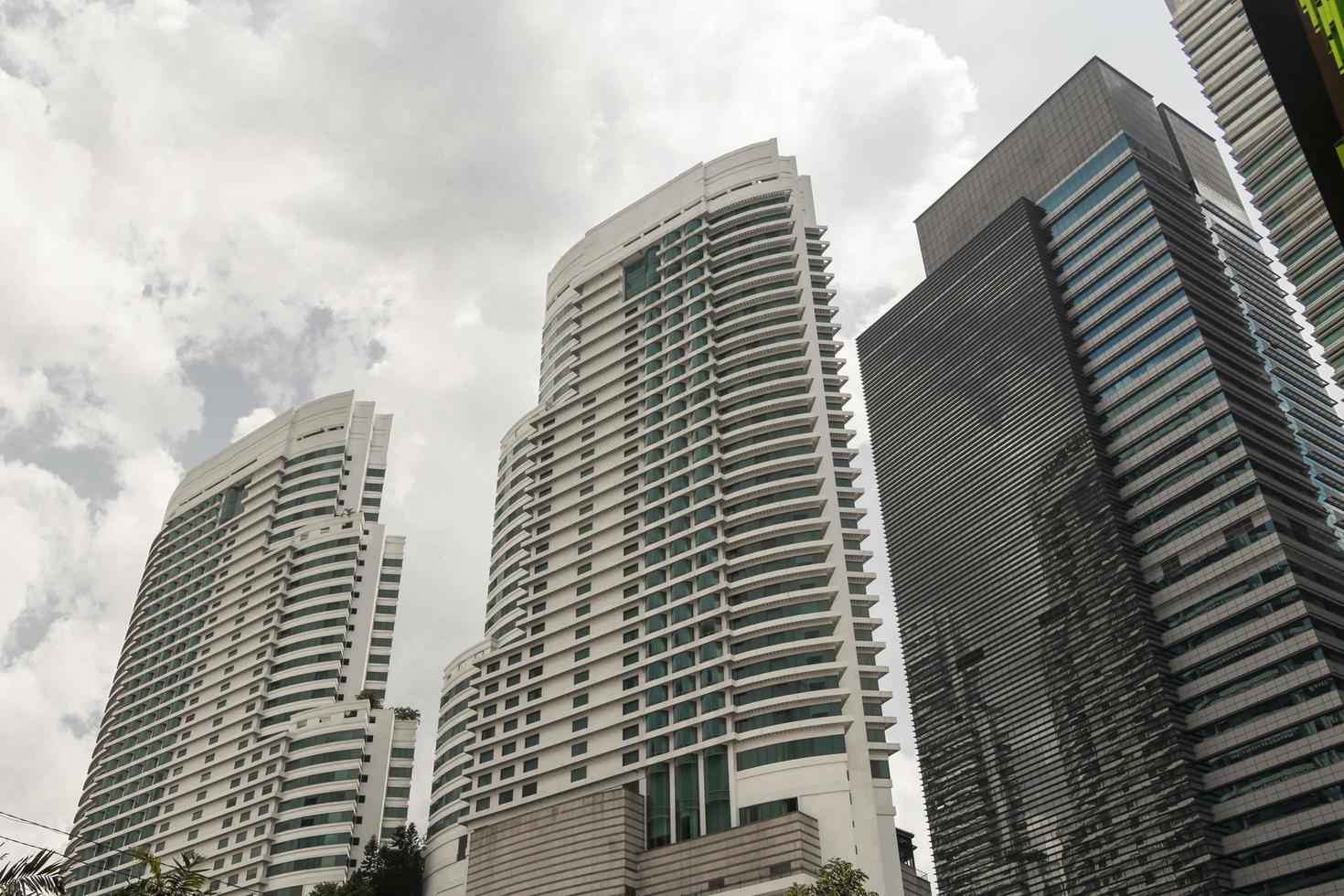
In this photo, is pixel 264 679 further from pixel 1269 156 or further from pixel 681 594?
pixel 1269 156

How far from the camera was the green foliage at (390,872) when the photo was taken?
362ft

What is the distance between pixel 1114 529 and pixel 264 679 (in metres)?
108

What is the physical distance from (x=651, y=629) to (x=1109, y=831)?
55.5 metres

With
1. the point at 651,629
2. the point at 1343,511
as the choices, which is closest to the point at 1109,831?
the point at 1343,511

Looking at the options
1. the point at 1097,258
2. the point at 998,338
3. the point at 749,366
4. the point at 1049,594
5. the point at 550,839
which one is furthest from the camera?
the point at 998,338

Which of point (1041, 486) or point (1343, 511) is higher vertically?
point (1041, 486)

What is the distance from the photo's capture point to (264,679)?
145125mm

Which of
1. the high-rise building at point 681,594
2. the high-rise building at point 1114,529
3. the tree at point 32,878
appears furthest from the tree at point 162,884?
the high-rise building at point 1114,529

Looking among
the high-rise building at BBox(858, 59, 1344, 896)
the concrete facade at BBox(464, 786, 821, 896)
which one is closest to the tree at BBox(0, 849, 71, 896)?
the concrete facade at BBox(464, 786, 821, 896)

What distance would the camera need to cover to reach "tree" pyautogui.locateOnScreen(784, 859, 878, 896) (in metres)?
53.1

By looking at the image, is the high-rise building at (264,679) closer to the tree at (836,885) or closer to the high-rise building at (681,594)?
the high-rise building at (681,594)

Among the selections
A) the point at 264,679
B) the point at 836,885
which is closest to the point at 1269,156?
the point at 836,885

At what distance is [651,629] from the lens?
332 feet

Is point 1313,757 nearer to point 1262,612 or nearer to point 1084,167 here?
point 1262,612
